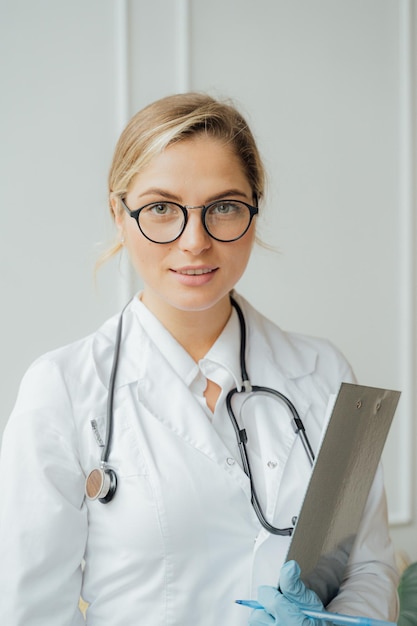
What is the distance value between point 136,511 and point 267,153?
1402mm

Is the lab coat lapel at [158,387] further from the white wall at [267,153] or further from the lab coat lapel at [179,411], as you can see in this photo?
the white wall at [267,153]

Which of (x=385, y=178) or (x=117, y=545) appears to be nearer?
(x=117, y=545)

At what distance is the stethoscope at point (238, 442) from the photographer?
1.17 meters

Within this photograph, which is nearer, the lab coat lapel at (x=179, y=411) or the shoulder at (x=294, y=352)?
the lab coat lapel at (x=179, y=411)

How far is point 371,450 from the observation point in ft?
3.95

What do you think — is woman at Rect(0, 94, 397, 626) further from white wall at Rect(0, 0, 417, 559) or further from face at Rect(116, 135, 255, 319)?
white wall at Rect(0, 0, 417, 559)

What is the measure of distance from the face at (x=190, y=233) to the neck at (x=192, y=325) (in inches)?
2.4

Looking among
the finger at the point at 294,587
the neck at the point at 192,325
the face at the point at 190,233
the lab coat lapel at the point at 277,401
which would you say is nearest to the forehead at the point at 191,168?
the face at the point at 190,233

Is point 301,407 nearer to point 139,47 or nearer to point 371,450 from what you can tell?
point 371,450

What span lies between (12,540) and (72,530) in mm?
98

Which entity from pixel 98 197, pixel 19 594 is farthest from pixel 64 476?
pixel 98 197

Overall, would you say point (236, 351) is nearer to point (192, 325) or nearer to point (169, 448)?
point (192, 325)

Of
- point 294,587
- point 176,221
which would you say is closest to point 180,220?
point 176,221

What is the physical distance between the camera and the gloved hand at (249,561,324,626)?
107 centimetres
